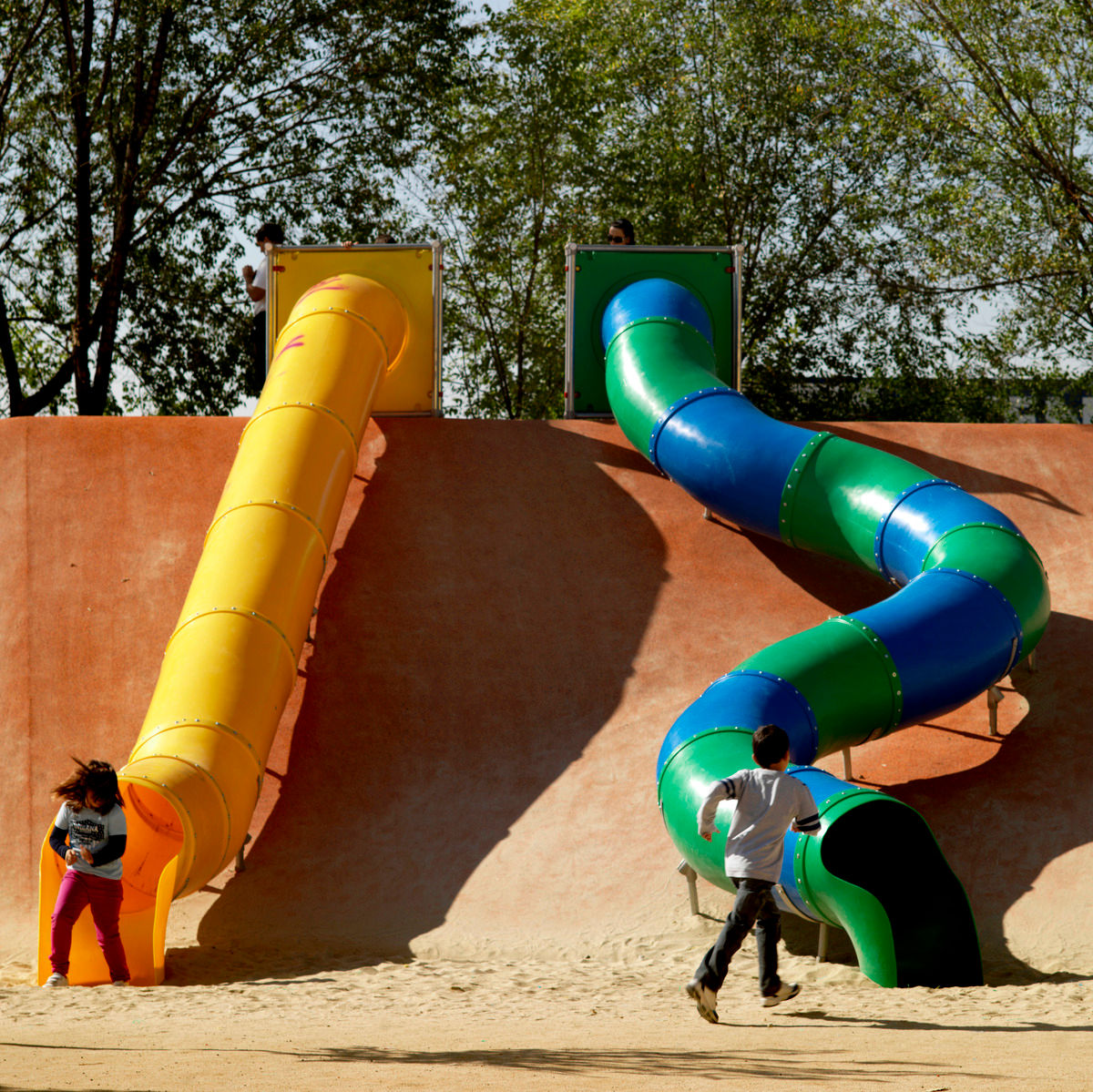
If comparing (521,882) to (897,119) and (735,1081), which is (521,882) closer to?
(735,1081)

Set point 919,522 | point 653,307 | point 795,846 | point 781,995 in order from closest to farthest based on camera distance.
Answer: point 781,995, point 795,846, point 919,522, point 653,307

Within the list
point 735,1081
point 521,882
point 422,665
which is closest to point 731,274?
point 422,665

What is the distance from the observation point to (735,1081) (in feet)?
14.4

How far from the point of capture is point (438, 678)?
993 centimetres

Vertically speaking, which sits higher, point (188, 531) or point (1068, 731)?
point (188, 531)

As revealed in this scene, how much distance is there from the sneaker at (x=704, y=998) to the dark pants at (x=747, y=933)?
0.02 m

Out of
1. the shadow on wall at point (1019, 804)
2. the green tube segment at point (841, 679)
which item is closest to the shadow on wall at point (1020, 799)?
the shadow on wall at point (1019, 804)

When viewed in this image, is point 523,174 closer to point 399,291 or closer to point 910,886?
point 399,291

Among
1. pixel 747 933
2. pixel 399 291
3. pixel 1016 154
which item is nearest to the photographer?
pixel 747 933

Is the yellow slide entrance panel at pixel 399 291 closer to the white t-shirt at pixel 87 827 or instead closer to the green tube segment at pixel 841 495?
the green tube segment at pixel 841 495

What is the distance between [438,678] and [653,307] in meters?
4.02

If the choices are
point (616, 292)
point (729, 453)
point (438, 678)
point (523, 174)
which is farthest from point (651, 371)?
point (523, 174)

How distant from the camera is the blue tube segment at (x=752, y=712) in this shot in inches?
305

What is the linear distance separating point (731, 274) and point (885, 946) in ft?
24.6
